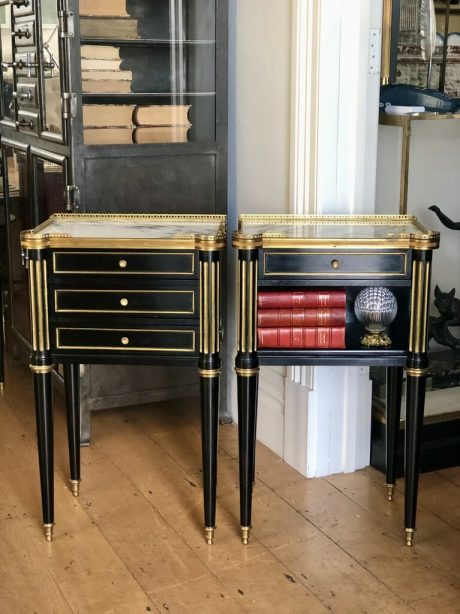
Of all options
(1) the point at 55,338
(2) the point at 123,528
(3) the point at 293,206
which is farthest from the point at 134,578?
(3) the point at 293,206

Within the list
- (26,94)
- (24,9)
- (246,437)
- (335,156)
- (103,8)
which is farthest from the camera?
(26,94)

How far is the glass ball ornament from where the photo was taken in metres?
2.64

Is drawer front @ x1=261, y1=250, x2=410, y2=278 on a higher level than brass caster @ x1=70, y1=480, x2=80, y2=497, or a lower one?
higher

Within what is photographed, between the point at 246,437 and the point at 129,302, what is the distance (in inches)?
20.3

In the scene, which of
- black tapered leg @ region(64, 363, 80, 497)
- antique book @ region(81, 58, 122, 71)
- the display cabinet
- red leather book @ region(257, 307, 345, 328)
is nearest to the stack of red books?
red leather book @ region(257, 307, 345, 328)

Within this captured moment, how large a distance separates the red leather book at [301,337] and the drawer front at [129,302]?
21 centimetres

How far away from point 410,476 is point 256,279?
29.1 inches

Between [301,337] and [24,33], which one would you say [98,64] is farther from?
[301,337]

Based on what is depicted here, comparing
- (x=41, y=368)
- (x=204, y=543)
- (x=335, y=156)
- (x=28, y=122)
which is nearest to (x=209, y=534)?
(x=204, y=543)

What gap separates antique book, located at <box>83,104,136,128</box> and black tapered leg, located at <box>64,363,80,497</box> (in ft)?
3.00

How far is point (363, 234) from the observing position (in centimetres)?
265

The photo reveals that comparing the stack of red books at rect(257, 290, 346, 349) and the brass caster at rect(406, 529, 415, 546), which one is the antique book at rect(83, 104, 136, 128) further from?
the brass caster at rect(406, 529, 415, 546)

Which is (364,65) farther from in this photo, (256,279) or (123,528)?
(123,528)

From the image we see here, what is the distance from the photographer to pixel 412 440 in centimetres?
268
